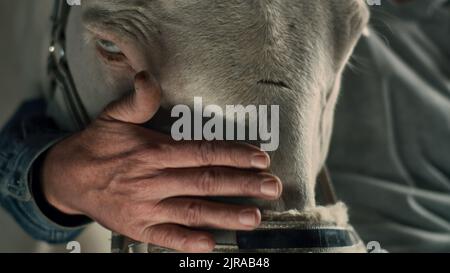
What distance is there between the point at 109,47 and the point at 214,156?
0.48ft

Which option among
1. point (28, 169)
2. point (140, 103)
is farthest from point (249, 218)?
point (28, 169)

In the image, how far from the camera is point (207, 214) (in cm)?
45

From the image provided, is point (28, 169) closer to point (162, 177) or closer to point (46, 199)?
point (46, 199)

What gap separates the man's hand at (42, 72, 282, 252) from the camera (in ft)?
1.45

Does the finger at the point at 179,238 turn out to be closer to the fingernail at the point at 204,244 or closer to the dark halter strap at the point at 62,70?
the fingernail at the point at 204,244

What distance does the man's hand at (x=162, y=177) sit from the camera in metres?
0.44

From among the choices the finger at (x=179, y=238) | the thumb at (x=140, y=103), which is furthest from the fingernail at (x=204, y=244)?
the thumb at (x=140, y=103)

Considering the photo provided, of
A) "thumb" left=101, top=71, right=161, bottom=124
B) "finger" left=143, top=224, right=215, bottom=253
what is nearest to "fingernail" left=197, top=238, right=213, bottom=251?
"finger" left=143, top=224, right=215, bottom=253

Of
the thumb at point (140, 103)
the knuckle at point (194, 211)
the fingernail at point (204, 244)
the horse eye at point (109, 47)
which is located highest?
the horse eye at point (109, 47)

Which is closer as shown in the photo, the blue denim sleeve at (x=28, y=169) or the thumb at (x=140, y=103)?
the thumb at (x=140, y=103)

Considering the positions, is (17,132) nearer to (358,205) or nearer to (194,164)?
(194,164)

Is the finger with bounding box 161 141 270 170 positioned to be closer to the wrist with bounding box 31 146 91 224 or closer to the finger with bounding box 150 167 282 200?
the finger with bounding box 150 167 282 200

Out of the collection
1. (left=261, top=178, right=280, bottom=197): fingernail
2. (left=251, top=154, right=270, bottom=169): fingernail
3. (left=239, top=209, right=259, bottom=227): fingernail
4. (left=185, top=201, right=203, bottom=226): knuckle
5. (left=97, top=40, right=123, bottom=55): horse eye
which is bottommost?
(left=239, top=209, right=259, bottom=227): fingernail

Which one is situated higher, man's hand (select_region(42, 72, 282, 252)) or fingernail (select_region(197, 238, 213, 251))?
man's hand (select_region(42, 72, 282, 252))
